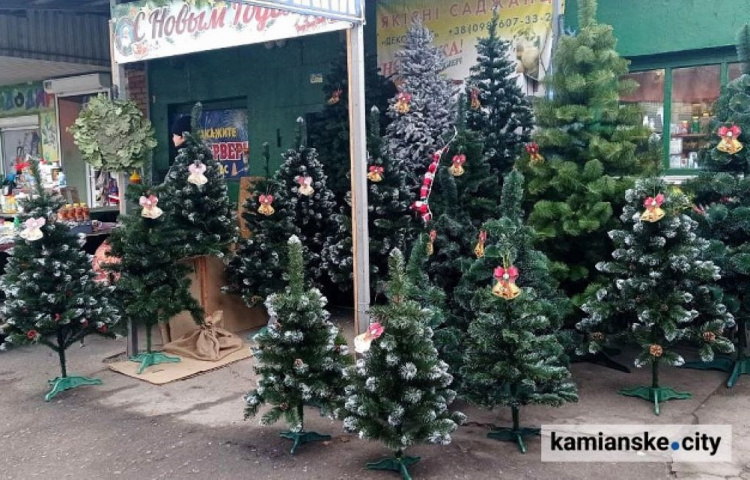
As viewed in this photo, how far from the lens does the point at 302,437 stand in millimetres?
4828

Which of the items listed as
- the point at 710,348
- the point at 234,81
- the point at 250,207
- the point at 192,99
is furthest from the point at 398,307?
the point at 192,99

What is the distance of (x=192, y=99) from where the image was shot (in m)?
11.4

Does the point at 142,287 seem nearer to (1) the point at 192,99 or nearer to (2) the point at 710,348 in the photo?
(2) the point at 710,348

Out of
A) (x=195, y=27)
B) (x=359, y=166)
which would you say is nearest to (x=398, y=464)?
(x=359, y=166)

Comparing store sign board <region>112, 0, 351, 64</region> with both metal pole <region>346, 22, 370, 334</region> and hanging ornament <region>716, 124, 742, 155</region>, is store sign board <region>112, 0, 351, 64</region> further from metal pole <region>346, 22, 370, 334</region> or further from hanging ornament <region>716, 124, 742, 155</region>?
hanging ornament <region>716, 124, 742, 155</region>

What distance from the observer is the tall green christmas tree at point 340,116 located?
828 centimetres

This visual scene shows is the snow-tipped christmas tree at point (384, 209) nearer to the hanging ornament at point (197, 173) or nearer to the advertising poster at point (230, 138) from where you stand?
the hanging ornament at point (197, 173)

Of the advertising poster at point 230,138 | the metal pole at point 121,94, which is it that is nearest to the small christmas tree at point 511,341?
the metal pole at point 121,94

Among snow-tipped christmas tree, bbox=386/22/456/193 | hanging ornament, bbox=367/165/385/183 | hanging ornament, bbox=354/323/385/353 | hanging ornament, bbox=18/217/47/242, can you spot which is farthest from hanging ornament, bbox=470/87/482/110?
A: hanging ornament, bbox=18/217/47/242

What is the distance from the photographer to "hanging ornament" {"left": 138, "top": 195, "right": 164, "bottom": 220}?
6449 millimetres

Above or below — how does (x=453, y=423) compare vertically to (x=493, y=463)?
above

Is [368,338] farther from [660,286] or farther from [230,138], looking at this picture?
[230,138]

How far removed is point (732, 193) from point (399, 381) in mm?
3456

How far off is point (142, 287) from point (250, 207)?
1.81 meters
